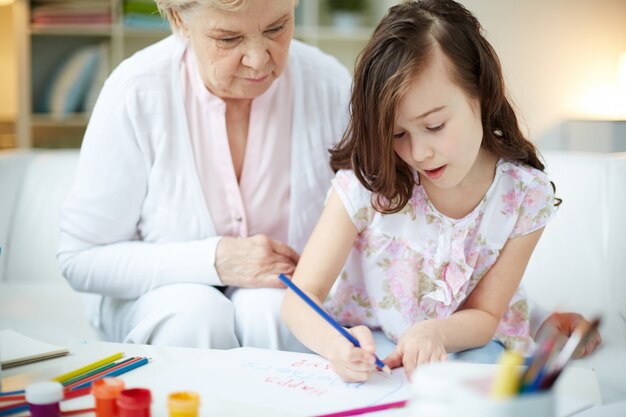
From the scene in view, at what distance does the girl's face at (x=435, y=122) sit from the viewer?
3.67 feet

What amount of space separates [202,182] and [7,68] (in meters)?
2.71

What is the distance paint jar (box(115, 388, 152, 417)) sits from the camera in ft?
2.48

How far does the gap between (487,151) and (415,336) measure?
395 millimetres

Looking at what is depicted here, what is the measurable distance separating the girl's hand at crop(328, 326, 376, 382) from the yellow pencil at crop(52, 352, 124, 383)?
0.88 feet

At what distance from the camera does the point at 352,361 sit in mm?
912

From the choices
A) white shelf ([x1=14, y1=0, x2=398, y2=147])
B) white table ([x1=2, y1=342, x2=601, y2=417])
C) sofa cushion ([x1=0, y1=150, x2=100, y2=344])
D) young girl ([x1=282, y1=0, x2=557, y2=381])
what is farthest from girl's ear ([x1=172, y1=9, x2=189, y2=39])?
white shelf ([x1=14, y1=0, x2=398, y2=147])

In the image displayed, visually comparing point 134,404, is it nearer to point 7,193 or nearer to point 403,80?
point 403,80

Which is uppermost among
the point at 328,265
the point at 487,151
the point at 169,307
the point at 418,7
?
the point at 418,7

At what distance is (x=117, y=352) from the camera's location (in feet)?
3.31

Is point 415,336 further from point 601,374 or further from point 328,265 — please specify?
point 601,374

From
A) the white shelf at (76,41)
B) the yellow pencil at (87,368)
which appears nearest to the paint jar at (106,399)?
the yellow pencil at (87,368)

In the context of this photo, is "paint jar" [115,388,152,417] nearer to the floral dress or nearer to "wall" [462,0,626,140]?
the floral dress

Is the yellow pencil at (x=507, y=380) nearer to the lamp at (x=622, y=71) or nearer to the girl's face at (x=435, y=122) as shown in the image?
the girl's face at (x=435, y=122)

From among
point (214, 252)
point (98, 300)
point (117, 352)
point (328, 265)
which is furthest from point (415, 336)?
point (98, 300)
